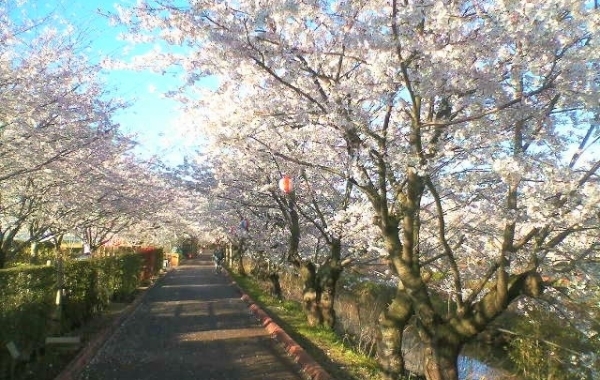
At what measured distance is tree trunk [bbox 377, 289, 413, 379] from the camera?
27.2 feet

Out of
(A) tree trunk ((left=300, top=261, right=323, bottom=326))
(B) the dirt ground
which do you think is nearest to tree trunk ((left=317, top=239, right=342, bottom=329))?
(A) tree trunk ((left=300, top=261, right=323, bottom=326))

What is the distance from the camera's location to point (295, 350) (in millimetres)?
9250

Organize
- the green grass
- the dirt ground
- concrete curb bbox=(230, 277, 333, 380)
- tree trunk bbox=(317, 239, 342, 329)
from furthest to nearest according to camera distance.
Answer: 1. tree trunk bbox=(317, 239, 342, 329)
2. the green grass
3. the dirt ground
4. concrete curb bbox=(230, 277, 333, 380)

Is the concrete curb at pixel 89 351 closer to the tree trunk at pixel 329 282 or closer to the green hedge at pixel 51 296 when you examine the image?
the green hedge at pixel 51 296

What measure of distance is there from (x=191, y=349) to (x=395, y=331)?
3.86 metres

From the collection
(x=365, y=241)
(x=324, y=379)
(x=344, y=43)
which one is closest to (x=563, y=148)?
(x=344, y=43)

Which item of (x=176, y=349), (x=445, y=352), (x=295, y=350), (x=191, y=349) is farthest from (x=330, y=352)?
(x=445, y=352)

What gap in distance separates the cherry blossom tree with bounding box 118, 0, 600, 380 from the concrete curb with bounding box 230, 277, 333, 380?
155cm

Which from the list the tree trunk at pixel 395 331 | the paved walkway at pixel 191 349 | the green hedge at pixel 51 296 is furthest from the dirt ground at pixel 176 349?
the tree trunk at pixel 395 331

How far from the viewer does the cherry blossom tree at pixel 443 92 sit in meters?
5.41

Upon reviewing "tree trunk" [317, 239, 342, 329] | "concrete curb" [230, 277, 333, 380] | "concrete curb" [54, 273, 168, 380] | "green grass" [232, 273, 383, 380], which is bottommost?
"green grass" [232, 273, 383, 380]

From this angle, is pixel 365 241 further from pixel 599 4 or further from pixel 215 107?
pixel 599 4

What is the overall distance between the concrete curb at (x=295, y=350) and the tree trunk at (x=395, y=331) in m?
1.22

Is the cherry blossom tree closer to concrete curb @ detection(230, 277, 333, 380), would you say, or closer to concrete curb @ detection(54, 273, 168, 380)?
concrete curb @ detection(230, 277, 333, 380)
